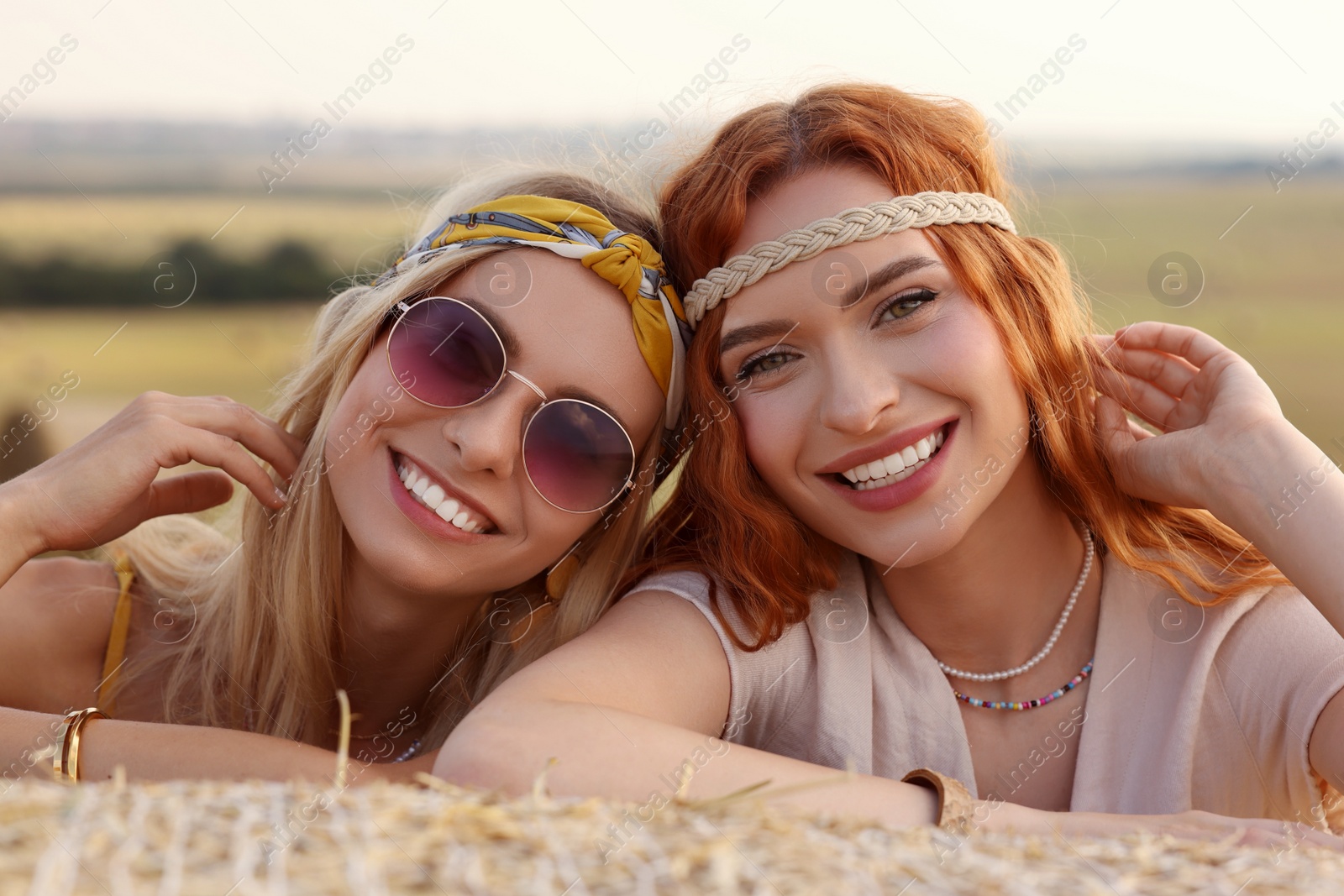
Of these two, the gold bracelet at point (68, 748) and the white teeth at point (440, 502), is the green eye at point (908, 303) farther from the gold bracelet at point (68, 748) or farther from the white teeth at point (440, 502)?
the gold bracelet at point (68, 748)

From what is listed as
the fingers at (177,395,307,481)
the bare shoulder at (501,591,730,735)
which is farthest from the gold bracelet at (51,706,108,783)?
the bare shoulder at (501,591,730,735)

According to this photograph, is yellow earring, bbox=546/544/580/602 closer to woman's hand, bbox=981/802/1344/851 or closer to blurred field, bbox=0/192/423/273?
woman's hand, bbox=981/802/1344/851

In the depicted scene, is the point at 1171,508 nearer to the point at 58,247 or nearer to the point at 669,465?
the point at 669,465

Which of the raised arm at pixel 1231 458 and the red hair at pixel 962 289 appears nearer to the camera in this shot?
the raised arm at pixel 1231 458

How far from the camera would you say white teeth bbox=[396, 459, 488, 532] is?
104 inches

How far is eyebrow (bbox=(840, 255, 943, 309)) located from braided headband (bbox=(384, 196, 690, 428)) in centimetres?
52

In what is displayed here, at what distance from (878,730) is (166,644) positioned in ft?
6.97

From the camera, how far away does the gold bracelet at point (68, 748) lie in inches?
91.7

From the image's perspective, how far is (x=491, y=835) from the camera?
1.39 m

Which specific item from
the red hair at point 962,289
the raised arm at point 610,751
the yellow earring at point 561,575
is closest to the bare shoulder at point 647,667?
the raised arm at point 610,751

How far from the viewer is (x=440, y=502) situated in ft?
8.65

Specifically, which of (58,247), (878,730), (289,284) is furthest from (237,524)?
(58,247)

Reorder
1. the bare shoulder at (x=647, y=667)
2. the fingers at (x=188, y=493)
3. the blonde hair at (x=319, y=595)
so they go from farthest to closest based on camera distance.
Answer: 1. the fingers at (x=188, y=493)
2. the blonde hair at (x=319, y=595)
3. the bare shoulder at (x=647, y=667)

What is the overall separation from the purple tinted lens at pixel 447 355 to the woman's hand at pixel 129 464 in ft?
1.72
